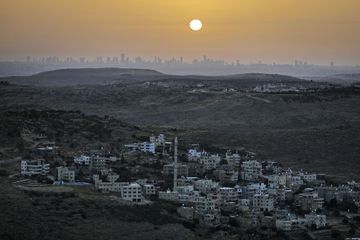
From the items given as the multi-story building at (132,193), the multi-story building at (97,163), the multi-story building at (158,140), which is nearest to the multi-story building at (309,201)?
the multi-story building at (132,193)

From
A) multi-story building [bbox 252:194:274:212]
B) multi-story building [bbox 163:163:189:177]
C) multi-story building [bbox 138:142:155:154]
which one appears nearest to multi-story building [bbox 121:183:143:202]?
multi-story building [bbox 252:194:274:212]

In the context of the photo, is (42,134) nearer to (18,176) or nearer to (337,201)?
(18,176)

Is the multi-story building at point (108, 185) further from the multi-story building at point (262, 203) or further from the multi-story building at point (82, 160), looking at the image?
the multi-story building at point (262, 203)

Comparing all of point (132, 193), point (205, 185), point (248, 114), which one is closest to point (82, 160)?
point (205, 185)

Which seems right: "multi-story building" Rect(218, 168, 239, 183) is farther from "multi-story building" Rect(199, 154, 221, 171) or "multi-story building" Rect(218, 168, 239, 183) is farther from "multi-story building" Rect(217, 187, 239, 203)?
"multi-story building" Rect(217, 187, 239, 203)

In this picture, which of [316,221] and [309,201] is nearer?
[316,221]

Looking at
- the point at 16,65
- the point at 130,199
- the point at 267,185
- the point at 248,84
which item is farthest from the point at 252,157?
the point at 16,65

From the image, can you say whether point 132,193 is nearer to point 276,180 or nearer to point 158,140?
point 276,180
